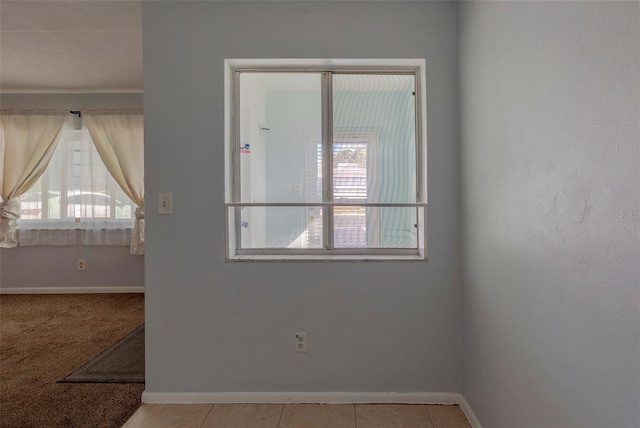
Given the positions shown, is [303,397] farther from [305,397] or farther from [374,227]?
[374,227]

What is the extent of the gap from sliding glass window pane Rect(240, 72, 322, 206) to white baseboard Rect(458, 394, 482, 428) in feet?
4.50

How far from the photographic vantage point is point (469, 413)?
6.14 ft

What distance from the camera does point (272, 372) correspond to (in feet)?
6.71

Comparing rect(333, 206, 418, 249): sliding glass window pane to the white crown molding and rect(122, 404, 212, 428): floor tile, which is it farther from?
the white crown molding

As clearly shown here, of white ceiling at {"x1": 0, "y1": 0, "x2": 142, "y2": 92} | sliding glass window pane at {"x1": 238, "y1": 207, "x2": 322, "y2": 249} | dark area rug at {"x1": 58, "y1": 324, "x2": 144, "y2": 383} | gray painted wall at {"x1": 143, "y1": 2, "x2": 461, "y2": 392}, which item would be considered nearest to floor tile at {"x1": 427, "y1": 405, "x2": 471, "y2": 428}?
gray painted wall at {"x1": 143, "y1": 2, "x2": 461, "y2": 392}

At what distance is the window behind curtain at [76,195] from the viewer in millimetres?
4332

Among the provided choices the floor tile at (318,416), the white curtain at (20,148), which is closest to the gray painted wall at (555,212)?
the floor tile at (318,416)

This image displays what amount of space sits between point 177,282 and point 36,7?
2030 mm

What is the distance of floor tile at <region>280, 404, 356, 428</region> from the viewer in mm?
1848

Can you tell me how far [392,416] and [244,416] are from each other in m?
0.77

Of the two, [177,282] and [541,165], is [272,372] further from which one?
[541,165]

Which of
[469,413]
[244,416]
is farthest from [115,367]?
[469,413]

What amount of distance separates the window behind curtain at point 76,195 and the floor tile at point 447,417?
388 centimetres

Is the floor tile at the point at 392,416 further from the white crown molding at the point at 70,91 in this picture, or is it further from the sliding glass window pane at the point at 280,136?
the white crown molding at the point at 70,91
